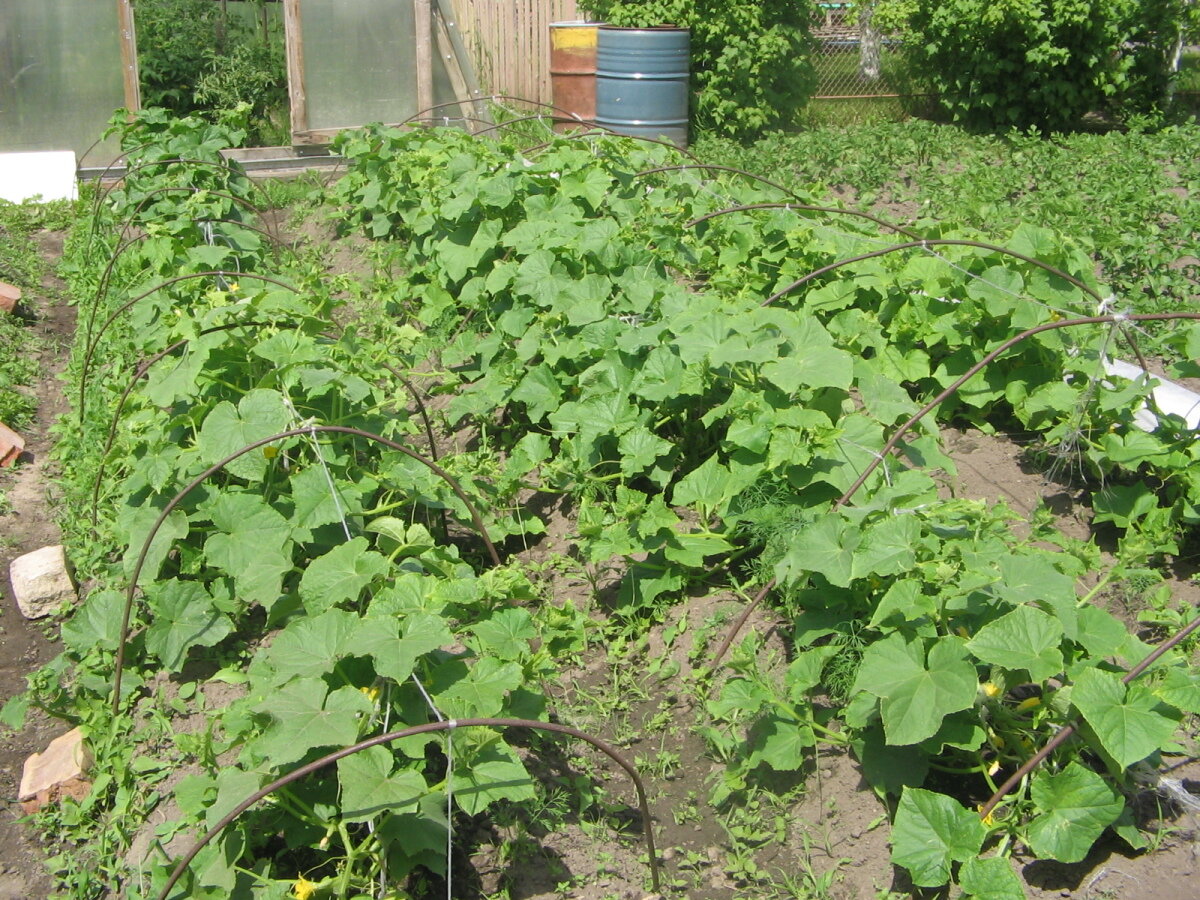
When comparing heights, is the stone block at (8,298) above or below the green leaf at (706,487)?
above

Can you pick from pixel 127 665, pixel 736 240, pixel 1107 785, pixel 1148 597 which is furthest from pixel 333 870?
pixel 736 240

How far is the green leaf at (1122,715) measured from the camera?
2.54 m

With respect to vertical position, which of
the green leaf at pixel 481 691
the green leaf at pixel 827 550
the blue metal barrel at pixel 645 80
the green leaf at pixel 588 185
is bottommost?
the green leaf at pixel 481 691

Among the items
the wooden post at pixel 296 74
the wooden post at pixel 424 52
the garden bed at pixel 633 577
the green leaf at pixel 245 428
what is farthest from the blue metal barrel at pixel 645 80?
the green leaf at pixel 245 428

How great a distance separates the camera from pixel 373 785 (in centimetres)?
247

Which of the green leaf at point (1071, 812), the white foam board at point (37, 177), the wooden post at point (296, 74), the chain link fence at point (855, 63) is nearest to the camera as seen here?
the green leaf at point (1071, 812)

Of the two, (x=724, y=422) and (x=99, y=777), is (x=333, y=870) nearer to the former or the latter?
(x=99, y=777)

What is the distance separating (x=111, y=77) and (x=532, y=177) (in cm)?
606

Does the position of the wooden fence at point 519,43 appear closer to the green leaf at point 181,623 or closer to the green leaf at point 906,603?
the green leaf at point 181,623

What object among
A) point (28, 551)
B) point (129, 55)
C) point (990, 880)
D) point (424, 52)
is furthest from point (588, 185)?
point (129, 55)

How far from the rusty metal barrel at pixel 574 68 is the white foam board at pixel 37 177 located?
14.4 ft

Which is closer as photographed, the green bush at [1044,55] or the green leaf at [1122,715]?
the green leaf at [1122,715]

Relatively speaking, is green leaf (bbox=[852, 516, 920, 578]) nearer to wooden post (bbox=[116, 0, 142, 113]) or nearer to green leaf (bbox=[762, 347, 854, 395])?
green leaf (bbox=[762, 347, 854, 395])

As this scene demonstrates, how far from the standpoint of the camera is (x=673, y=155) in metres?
7.89
